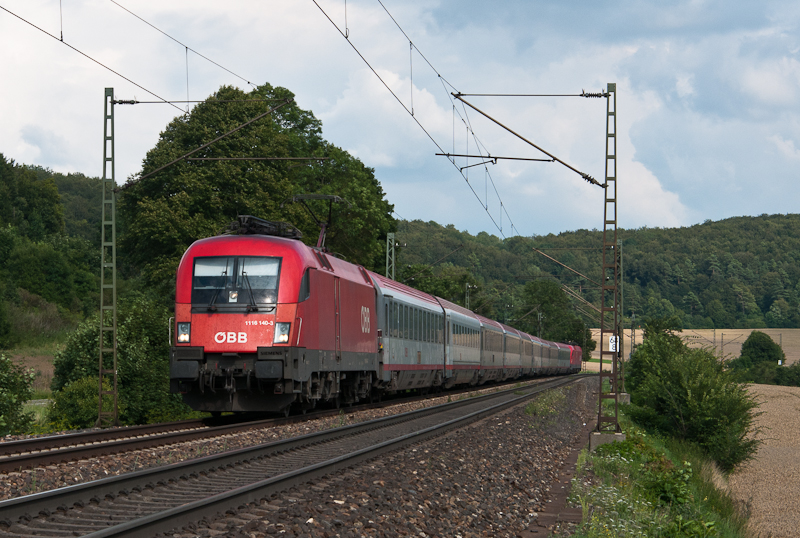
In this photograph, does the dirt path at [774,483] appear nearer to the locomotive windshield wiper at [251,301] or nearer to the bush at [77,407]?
the locomotive windshield wiper at [251,301]

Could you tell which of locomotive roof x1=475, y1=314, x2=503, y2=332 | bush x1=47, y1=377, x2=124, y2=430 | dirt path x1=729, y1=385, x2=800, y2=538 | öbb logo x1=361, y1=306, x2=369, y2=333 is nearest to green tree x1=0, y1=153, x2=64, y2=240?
locomotive roof x1=475, y1=314, x2=503, y2=332

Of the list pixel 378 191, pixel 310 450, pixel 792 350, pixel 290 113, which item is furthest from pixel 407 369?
pixel 792 350

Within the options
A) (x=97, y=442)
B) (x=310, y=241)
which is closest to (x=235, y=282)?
(x=97, y=442)

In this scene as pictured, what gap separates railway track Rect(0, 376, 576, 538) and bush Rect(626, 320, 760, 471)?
18297mm

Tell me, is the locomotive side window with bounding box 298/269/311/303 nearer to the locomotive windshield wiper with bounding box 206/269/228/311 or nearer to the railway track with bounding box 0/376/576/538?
the locomotive windshield wiper with bounding box 206/269/228/311

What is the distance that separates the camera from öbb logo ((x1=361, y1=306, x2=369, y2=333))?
2120 cm

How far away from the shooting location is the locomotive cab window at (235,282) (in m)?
15.9

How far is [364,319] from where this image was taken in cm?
2142

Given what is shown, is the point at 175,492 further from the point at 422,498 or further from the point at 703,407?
the point at 703,407

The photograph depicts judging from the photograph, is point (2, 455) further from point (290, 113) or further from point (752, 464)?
point (290, 113)

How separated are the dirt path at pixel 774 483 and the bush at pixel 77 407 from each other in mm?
15866

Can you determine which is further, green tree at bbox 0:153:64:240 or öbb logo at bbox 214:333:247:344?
green tree at bbox 0:153:64:240

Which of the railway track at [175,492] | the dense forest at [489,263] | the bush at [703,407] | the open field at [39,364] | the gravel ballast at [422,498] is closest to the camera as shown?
the railway track at [175,492]

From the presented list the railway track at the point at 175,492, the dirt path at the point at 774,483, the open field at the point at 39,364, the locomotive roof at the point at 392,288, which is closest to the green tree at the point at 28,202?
the open field at the point at 39,364
